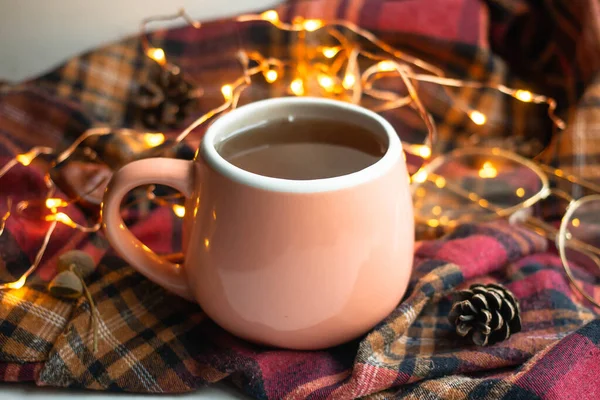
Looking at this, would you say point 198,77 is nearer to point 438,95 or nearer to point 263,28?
point 263,28

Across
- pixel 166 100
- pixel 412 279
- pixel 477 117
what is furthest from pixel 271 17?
pixel 412 279

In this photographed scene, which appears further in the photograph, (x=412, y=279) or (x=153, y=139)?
(x=153, y=139)

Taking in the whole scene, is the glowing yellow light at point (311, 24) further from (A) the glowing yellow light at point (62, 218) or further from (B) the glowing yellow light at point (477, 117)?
(A) the glowing yellow light at point (62, 218)

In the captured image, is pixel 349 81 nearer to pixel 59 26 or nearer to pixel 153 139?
pixel 153 139

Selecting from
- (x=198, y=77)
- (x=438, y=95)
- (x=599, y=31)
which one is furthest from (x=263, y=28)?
(x=599, y=31)

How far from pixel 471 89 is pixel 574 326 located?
1.13 feet

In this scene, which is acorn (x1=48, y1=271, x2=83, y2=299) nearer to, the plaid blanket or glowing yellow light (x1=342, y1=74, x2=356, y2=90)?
the plaid blanket

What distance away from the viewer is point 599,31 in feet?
2.23

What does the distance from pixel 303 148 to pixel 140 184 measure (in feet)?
0.39

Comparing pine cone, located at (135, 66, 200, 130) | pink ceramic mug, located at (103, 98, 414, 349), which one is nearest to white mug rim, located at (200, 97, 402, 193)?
pink ceramic mug, located at (103, 98, 414, 349)

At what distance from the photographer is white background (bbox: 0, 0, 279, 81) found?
2.16ft

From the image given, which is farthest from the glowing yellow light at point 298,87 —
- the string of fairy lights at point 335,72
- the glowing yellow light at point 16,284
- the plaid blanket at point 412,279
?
the glowing yellow light at point 16,284

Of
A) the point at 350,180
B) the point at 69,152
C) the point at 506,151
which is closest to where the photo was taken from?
the point at 350,180

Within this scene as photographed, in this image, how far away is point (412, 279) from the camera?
1.64 ft
